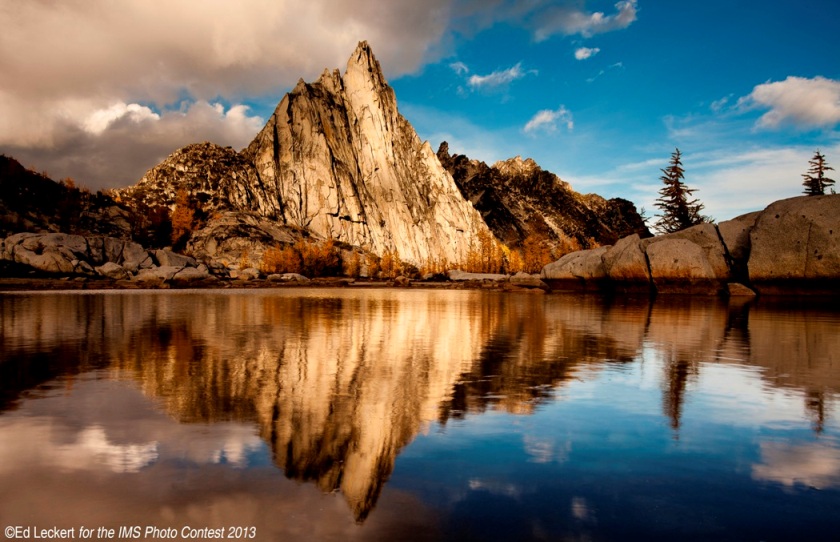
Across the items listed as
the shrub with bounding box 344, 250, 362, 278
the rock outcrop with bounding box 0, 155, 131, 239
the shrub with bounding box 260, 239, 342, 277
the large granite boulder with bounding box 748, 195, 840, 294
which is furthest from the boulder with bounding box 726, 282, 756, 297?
the rock outcrop with bounding box 0, 155, 131, 239

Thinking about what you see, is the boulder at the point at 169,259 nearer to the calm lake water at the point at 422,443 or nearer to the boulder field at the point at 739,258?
the boulder field at the point at 739,258

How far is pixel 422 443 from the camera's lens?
597 cm

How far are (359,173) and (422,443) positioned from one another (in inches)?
6623

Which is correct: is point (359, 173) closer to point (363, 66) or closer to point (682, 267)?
point (363, 66)

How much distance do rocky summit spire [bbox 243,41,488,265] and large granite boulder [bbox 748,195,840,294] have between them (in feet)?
431

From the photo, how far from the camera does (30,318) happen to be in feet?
70.3

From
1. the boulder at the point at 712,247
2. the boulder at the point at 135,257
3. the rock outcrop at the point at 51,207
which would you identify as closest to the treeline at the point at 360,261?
the boulder at the point at 135,257

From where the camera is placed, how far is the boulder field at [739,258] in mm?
31453

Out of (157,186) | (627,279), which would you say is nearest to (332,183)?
(157,186)

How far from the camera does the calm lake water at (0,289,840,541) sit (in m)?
4.15

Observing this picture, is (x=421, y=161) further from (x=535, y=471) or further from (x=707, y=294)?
(x=535, y=471)

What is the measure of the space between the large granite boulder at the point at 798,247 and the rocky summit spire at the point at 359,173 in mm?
131302

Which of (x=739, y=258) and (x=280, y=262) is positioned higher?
(x=280, y=262)

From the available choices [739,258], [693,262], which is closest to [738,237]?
[739,258]
